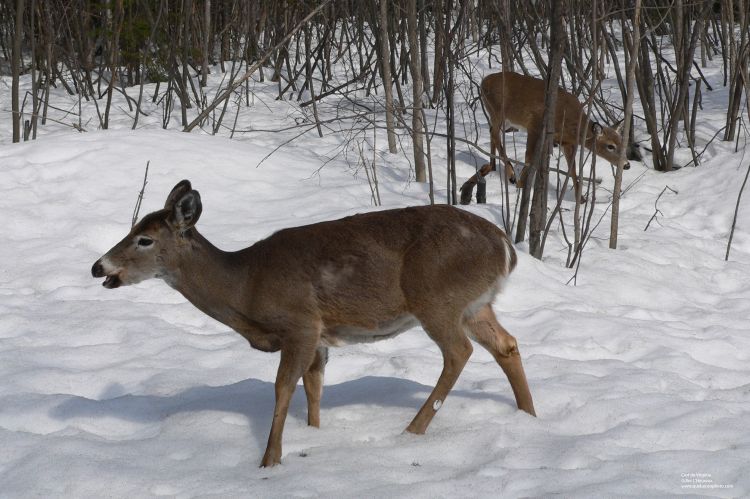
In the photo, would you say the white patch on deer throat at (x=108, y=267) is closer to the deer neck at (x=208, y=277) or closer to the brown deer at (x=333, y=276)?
the brown deer at (x=333, y=276)

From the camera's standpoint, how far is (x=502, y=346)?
493 centimetres

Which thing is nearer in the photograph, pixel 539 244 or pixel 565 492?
pixel 565 492

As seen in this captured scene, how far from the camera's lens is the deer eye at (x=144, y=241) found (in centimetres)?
462

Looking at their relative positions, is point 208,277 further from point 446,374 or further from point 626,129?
point 626,129

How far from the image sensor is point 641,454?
4273mm

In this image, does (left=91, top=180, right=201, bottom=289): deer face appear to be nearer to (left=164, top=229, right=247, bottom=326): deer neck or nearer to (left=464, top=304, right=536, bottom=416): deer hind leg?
(left=164, top=229, right=247, bottom=326): deer neck

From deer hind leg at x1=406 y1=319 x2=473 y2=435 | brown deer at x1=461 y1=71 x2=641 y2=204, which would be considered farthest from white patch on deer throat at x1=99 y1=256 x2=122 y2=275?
brown deer at x1=461 y1=71 x2=641 y2=204

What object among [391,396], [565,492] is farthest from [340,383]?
[565,492]

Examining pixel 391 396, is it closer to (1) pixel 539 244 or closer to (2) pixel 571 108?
(1) pixel 539 244

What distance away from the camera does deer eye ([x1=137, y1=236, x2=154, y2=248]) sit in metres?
4.62

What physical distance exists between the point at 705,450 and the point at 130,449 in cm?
256

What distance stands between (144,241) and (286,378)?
0.93 metres

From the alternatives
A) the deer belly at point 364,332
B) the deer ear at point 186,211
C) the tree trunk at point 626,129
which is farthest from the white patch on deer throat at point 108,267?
the tree trunk at point 626,129

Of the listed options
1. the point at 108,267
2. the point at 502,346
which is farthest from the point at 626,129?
the point at 108,267
